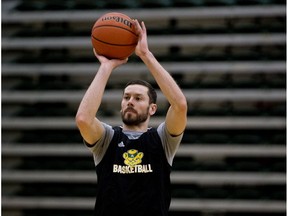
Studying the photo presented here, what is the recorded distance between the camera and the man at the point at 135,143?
2811 mm

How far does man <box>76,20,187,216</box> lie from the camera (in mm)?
2811

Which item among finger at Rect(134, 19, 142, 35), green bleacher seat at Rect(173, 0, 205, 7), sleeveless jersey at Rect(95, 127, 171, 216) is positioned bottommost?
green bleacher seat at Rect(173, 0, 205, 7)

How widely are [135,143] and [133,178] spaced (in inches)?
7.8

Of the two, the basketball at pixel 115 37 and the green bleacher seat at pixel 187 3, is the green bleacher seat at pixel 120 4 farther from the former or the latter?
the basketball at pixel 115 37

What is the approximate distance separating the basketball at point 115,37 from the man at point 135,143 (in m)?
0.05

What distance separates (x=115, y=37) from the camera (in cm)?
307

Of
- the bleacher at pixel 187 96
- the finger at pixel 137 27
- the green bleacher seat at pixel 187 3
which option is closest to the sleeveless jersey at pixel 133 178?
the finger at pixel 137 27

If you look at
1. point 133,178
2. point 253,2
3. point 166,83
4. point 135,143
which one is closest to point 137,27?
point 166,83

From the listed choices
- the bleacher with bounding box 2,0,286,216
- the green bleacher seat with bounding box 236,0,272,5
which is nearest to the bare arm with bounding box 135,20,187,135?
the bleacher with bounding box 2,0,286,216

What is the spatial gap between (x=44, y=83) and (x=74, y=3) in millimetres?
1777

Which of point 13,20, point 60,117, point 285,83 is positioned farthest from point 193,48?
point 13,20

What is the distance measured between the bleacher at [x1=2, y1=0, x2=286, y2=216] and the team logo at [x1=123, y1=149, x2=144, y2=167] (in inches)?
282

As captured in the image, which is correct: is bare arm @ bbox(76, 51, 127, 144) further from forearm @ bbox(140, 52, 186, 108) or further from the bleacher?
the bleacher

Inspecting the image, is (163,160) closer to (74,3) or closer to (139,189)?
(139,189)
